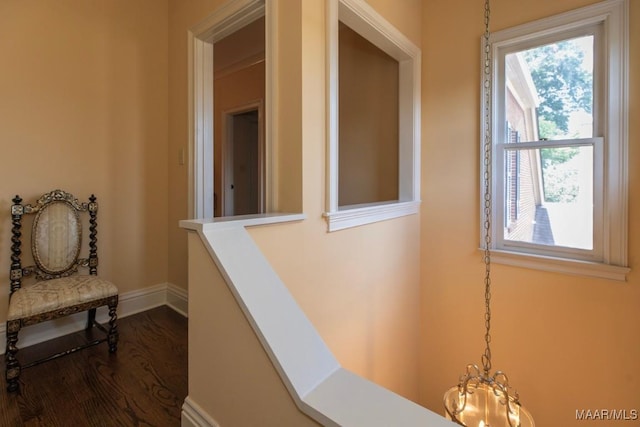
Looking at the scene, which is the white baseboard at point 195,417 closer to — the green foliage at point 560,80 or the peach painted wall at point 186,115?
the peach painted wall at point 186,115

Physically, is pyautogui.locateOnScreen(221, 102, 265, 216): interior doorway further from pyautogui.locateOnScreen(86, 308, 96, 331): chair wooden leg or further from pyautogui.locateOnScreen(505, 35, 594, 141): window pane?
pyautogui.locateOnScreen(505, 35, 594, 141): window pane

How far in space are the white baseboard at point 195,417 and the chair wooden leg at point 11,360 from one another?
1033 millimetres

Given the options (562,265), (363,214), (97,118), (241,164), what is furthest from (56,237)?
(562,265)

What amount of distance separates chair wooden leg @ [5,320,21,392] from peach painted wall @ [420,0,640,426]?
2.79 metres

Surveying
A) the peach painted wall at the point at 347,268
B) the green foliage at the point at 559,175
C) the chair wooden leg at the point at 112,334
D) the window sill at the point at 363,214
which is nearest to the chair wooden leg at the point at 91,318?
the chair wooden leg at the point at 112,334

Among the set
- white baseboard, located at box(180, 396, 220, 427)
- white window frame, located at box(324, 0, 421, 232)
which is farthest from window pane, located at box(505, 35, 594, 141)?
white baseboard, located at box(180, 396, 220, 427)

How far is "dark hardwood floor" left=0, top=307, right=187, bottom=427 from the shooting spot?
1.34 m

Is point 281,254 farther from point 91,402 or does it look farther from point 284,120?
point 91,402

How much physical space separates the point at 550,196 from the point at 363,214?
1.45 meters

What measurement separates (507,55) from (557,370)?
2.36 m

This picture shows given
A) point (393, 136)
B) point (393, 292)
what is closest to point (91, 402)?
point (393, 292)

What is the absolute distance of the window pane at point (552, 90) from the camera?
80.7 inches

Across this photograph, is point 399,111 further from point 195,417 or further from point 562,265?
point 195,417

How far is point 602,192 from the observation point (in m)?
1.99
